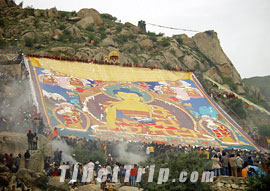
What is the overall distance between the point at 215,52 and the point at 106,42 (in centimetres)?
1831

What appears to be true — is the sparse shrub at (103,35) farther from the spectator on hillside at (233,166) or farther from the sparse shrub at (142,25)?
the spectator on hillside at (233,166)

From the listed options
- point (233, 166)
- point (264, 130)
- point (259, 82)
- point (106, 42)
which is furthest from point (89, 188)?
point (259, 82)

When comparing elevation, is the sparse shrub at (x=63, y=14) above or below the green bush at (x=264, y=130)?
above

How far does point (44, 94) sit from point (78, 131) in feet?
17.7

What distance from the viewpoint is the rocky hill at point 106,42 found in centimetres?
5388

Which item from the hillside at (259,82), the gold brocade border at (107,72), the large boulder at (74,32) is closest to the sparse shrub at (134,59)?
the large boulder at (74,32)

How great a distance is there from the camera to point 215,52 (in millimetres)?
65250

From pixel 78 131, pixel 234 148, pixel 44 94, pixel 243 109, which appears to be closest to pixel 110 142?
Answer: pixel 78 131

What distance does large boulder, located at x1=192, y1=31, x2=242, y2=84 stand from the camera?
61306mm

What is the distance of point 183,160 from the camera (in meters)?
16.9

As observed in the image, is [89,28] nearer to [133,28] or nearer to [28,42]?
[133,28]

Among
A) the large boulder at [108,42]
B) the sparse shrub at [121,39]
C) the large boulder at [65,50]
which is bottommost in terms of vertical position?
the large boulder at [65,50]

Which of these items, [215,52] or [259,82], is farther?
[259,82]

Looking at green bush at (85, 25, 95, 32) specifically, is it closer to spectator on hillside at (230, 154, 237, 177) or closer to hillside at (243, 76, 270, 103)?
hillside at (243, 76, 270, 103)
